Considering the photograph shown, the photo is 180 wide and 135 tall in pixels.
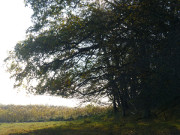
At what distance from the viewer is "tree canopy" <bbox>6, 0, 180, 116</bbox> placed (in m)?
8.28

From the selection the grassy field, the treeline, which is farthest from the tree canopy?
the treeline

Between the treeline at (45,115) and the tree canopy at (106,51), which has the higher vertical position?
the tree canopy at (106,51)

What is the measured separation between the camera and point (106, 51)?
400 inches

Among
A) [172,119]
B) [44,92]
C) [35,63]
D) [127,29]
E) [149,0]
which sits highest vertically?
[149,0]

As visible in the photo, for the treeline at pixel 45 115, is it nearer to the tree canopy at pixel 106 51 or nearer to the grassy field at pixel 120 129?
the tree canopy at pixel 106 51

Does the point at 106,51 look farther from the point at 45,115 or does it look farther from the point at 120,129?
the point at 45,115

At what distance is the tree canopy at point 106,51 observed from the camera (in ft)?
27.2

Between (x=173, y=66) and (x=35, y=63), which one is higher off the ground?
(x=35, y=63)

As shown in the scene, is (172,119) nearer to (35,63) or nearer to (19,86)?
(35,63)

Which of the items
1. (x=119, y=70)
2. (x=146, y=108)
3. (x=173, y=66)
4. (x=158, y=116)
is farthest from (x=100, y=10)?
(x=158, y=116)

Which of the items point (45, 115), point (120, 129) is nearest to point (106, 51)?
point (120, 129)

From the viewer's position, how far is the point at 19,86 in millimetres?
12016

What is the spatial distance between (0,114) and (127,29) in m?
16.7

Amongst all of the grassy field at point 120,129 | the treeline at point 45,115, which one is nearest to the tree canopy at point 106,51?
the grassy field at point 120,129
